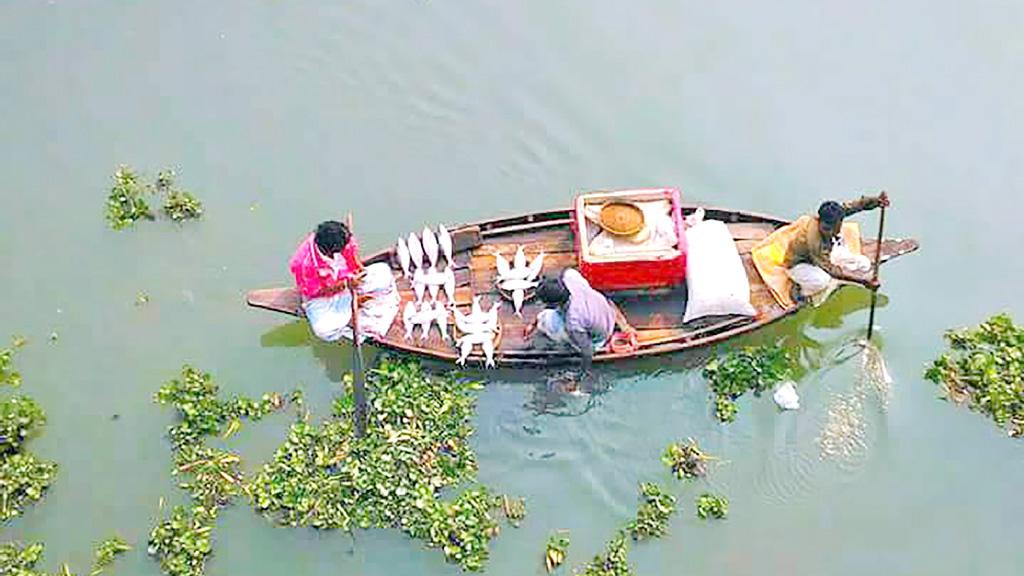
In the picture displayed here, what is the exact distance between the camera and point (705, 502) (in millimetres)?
8547

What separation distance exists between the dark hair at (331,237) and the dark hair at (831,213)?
327 cm

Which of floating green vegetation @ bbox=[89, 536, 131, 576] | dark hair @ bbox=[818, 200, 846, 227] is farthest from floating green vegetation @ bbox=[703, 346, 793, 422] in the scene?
floating green vegetation @ bbox=[89, 536, 131, 576]

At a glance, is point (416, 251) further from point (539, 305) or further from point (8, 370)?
point (8, 370)

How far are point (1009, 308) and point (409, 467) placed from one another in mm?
4961

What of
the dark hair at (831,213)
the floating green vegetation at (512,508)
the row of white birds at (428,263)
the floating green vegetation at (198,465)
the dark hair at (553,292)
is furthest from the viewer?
the row of white birds at (428,263)

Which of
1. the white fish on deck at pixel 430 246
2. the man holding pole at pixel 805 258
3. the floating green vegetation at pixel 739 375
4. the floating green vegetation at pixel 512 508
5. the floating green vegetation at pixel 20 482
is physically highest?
the white fish on deck at pixel 430 246

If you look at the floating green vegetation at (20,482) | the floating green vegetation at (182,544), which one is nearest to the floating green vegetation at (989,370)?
the floating green vegetation at (182,544)

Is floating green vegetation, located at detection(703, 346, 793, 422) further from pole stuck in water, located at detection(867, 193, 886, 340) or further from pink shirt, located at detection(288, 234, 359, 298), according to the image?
pink shirt, located at detection(288, 234, 359, 298)

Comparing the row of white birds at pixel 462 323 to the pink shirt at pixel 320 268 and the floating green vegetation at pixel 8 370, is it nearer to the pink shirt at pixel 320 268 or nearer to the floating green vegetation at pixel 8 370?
the pink shirt at pixel 320 268

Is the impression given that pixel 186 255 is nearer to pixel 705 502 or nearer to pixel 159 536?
pixel 159 536

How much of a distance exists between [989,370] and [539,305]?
343 cm

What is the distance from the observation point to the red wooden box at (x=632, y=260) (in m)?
8.54

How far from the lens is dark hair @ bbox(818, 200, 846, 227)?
7934mm

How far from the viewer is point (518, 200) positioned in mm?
10125
